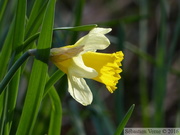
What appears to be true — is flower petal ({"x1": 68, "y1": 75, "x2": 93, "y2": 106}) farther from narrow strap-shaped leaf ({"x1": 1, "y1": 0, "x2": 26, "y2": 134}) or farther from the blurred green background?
the blurred green background

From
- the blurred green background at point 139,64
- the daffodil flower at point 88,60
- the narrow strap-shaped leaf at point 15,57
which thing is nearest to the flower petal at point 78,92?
the daffodil flower at point 88,60

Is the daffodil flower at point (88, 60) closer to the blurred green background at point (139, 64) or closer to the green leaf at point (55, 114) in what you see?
the green leaf at point (55, 114)

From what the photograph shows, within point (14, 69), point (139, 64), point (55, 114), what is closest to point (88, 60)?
point (14, 69)

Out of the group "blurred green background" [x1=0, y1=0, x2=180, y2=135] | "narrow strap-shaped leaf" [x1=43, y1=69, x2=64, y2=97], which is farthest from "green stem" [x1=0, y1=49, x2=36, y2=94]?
"blurred green background" [x1=0, y1=0, x2=180, y2=135]

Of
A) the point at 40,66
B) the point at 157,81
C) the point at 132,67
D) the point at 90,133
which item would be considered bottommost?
the point at 90,133

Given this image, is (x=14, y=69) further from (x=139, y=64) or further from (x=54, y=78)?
(x=139, y=64)

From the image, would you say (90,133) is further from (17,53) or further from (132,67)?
(17,53)

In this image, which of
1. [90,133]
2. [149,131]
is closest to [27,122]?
[149,131]
